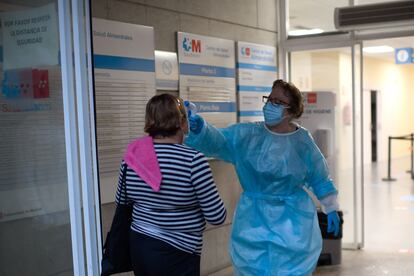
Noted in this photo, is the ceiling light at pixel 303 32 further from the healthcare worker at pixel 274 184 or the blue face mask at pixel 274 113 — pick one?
the blue face mask at pixel 274 113

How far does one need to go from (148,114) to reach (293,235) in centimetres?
117

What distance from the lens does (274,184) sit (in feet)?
8.80

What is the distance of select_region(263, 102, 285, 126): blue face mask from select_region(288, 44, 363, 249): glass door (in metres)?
1.93

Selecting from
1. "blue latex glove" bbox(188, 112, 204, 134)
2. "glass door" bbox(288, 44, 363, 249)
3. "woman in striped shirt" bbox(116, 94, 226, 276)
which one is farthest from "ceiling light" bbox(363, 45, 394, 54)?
"woman in striped shirt" bbox(116, 94, 226, 276)

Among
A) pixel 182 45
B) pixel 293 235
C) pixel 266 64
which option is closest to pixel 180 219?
pixel 293 235

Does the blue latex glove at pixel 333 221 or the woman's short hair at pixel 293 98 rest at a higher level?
the woman's short hair at pixel 293 98

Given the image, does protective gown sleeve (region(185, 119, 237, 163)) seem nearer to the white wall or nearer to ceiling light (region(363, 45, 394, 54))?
ceiling light (region(363, 45, 394, 54))

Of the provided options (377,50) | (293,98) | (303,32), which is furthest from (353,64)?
(377,50)

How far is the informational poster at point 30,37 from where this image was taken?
204cm

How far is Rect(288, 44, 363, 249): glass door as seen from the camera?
4562mm

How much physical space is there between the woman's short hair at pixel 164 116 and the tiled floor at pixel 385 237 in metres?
2.45

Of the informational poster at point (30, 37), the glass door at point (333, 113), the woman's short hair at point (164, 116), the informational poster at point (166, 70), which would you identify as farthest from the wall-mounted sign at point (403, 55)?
the informational poster at point (30, 37)

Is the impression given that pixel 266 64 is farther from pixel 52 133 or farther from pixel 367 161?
pixel 367 161

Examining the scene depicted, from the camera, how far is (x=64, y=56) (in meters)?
1.98
